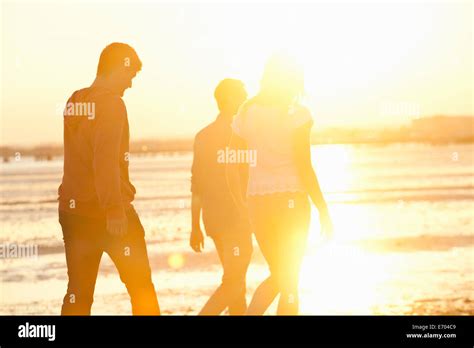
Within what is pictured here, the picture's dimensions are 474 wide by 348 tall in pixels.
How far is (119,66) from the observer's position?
6.16 m

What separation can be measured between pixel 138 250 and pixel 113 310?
4.35 m

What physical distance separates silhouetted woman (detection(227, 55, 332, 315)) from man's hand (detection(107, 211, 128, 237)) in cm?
91

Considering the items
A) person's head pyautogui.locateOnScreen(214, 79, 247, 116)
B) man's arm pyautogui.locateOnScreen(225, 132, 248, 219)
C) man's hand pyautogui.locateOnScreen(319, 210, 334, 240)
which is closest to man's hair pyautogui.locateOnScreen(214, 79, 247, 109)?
person's head pyautogui.locateOnScreen(214, 79, 247, 116)

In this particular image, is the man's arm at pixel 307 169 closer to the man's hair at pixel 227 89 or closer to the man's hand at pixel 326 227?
the man's hand at pixel 326 227

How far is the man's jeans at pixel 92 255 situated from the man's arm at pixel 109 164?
0.16 metres

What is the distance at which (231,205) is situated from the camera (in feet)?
24.8

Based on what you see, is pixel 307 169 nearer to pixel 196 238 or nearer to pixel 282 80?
pixel 282 80

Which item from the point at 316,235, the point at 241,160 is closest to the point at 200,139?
the point at 241,160

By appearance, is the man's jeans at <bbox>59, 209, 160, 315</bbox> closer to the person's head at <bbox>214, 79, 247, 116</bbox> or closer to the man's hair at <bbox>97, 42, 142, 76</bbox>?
the man's hair at <bbox>97, 42, 142, 76</bbox>

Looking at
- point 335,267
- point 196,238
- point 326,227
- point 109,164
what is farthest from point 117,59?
point 335,267

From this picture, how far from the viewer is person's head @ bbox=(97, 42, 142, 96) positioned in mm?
6160

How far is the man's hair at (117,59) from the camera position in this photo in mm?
6160
